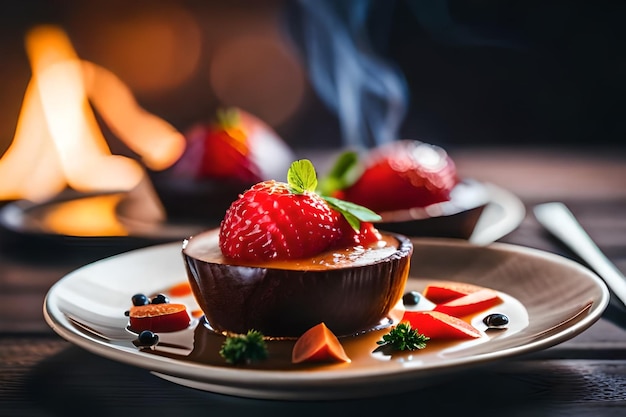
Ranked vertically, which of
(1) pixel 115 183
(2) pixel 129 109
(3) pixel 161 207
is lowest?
(1) pixel 115 183

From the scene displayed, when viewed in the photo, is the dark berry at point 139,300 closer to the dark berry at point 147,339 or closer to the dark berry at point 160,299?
the dark berry at point 160,299

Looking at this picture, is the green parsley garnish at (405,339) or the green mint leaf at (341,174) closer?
the green parsley garnish at (405,339)

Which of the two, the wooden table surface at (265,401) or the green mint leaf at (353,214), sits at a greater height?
the green mint leaf at (353,214)

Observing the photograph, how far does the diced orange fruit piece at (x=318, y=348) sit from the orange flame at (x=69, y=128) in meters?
4.00

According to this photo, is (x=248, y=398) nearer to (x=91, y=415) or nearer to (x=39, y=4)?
(x=91, y=415)

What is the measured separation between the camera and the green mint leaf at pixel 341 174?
2123 millimetres

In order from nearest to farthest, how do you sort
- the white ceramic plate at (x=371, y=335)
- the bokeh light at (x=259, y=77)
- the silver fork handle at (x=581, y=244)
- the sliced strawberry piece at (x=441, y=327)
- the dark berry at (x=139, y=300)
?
the white ceramic plate at (x=371, y=335)
the sliced strawberry piece at (x=441, y=327)
the dark berry at (x=139, y=300)
the silver fork handle at (x=581, y=244)
the bokeh light at (x=259, y=77)

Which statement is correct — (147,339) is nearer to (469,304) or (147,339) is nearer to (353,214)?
(353,214)

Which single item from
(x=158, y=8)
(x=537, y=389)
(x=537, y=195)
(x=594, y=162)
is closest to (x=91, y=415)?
(x=537, y=389)

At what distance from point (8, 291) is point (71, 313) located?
0.54 meters

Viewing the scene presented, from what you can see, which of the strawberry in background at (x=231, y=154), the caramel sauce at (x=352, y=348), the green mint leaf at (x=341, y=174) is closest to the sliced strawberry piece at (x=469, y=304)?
the caramel sauce at (x=352, y=348)

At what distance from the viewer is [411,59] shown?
509cm

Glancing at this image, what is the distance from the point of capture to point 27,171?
513cm

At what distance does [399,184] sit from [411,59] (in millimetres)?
3039
